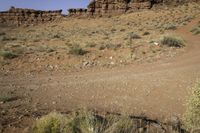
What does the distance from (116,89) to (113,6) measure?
57245mm

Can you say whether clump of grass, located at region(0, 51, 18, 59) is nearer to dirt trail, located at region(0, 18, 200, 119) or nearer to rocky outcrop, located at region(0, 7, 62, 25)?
dirt trail, located at region(0, 18, 200, 119)

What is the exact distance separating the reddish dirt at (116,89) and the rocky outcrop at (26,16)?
2162 inches

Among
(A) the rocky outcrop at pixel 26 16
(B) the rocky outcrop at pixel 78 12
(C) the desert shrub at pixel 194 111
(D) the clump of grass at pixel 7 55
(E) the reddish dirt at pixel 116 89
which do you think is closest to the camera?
(C) the desert shrub at pixel 194 111

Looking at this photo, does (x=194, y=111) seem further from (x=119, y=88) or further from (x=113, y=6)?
(x=113, y=6)

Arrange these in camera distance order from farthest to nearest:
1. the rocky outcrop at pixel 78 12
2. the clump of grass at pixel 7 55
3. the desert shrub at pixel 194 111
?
the rocky outcrop at pixel 78 12
the clump of grass at pixel 7 55
the desert shrub at pixel 194 111

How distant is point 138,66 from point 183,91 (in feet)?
16.2

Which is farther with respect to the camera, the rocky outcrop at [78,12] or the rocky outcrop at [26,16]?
the rocky outcrop at [26,16]

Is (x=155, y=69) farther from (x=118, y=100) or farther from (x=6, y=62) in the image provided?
(x=6, y=62)

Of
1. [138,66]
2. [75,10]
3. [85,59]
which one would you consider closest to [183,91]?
[138,66]

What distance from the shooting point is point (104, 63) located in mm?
16141

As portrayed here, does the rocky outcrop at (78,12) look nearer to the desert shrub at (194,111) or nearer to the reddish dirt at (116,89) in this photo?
the reddish dirt at (116,89)

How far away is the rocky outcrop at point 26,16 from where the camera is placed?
6769cm

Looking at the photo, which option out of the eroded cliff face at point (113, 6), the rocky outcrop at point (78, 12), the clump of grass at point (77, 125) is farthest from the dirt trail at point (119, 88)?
the rocky outcrop at point (78, 12)

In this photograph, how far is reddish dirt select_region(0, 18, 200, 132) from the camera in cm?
850
